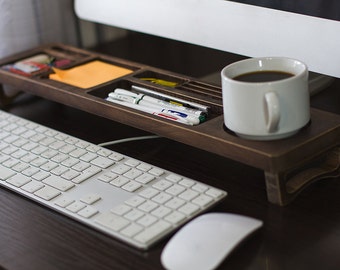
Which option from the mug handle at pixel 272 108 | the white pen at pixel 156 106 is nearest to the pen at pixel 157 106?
the white pen at pixel 156 106

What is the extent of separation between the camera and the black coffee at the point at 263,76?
2.38 feet

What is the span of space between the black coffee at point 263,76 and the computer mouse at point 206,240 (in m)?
0.16

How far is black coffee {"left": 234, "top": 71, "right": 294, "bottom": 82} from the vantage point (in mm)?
727

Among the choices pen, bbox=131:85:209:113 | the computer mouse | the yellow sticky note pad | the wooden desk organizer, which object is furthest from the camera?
the yellow sticky note pad

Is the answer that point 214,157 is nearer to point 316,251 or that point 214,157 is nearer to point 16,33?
point 316,251

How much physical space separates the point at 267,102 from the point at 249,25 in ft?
0.73

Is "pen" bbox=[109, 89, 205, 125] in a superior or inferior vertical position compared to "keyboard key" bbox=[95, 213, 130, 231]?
superior

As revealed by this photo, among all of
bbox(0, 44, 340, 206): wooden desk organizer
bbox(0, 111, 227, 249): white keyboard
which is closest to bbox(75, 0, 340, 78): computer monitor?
bbox(0, 44, 340, 206): wooden desk organizer

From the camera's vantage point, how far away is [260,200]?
28.7 inches

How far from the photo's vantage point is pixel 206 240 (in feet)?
2.02

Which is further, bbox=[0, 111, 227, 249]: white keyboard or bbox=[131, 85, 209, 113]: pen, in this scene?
bbox=[131, 85, 209, 113]: pen

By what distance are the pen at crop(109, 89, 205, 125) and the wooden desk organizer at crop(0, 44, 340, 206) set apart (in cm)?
2

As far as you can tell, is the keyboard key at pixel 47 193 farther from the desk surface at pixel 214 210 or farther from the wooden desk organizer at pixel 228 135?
the wooden desk organizer at pixel 228 135

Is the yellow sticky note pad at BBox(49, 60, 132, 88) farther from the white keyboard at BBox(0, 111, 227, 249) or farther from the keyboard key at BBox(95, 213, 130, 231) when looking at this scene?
the keyboard key at BBox(95, 213, 130, 231)
